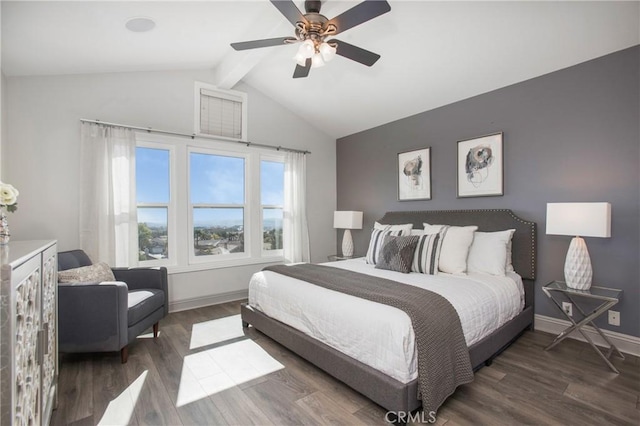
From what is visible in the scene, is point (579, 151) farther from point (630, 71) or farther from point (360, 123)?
point (360, 123)

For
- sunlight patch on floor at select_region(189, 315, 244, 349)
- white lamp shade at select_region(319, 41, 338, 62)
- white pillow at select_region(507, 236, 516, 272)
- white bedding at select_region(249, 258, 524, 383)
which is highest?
white lamp shade at select_region(319, 41, 338, 62)

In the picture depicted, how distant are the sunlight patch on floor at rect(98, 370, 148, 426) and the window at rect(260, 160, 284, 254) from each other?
276cm

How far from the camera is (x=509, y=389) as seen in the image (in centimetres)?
217

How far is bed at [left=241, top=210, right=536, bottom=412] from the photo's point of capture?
5.95 ft

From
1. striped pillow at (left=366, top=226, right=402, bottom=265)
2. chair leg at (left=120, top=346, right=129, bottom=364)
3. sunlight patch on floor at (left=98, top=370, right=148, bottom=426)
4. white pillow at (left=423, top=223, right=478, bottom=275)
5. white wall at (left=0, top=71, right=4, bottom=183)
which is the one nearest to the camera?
sunlight patch on floor at (left=98, top=370, right=148, bottom=426)

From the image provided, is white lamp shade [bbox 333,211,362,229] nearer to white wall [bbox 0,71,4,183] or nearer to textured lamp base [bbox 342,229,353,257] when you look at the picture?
textured lamp base [bbox 342,229,353,257]

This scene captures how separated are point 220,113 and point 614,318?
4897 millimetres

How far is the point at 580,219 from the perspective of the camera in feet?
8.36

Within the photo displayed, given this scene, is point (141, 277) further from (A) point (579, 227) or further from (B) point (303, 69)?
(A) point (579, 227)

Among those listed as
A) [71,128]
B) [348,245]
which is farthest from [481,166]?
[71,128]

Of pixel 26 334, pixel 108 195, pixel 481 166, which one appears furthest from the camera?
pixel 481 166

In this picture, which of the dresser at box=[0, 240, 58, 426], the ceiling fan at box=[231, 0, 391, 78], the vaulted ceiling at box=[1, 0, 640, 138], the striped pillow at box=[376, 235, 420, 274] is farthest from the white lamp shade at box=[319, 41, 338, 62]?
the dresser at box=[0, 240, 58, 426]
